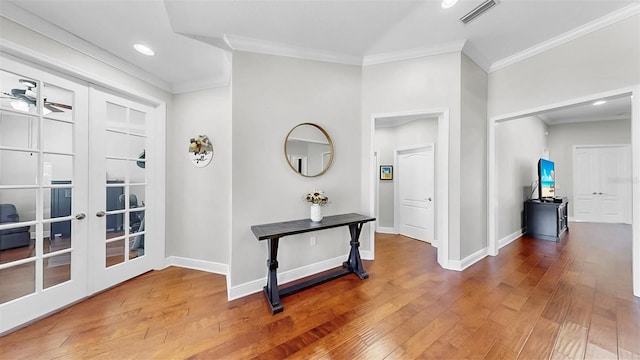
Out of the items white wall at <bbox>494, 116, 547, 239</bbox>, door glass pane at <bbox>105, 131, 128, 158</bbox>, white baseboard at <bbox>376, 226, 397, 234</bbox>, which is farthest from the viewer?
white baseboard at <bbox>376, 226, 397, 234</bbox>

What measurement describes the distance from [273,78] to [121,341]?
9.00 feet

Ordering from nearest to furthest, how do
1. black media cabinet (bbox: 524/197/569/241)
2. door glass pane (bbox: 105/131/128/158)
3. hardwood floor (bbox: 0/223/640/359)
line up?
hardwood floor (bbox: 0/223/640/359)
door glass pane (bbox: 105/131/128/158)
black media cabinet (bbox: 524/197/569/241)

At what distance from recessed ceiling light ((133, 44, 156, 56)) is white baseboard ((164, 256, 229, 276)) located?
2.57 meters

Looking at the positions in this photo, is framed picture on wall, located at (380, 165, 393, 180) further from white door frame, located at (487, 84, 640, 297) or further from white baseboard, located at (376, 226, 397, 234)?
white door frame, located at (487, 84, 640, 297)

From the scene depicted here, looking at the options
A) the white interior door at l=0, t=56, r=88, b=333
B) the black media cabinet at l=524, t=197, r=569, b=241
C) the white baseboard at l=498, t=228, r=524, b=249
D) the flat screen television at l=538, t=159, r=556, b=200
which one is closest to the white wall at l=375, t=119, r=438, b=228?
the white baseboard at l=498, t=228, r=524, b=249

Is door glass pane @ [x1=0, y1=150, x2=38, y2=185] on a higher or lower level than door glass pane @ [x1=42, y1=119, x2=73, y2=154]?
lower

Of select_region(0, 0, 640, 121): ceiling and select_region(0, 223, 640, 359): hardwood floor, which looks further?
select_region(0, 0, 640, 121): ceiling

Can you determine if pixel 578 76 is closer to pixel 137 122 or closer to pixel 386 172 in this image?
pixel 386 172

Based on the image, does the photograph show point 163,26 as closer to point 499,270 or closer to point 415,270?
point 415,270

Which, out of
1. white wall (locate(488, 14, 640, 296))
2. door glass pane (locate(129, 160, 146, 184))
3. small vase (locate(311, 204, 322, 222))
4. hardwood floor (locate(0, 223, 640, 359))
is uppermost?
white wall (locate(488, 14, 640, 296))

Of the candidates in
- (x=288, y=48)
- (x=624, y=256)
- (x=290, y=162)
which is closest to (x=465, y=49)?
(x=288, y=48)

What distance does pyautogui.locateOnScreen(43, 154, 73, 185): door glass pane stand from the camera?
6.74 feet

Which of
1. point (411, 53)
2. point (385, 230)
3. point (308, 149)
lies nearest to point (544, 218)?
point (385, 230)

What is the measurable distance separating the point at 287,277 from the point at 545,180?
18.2 ft
